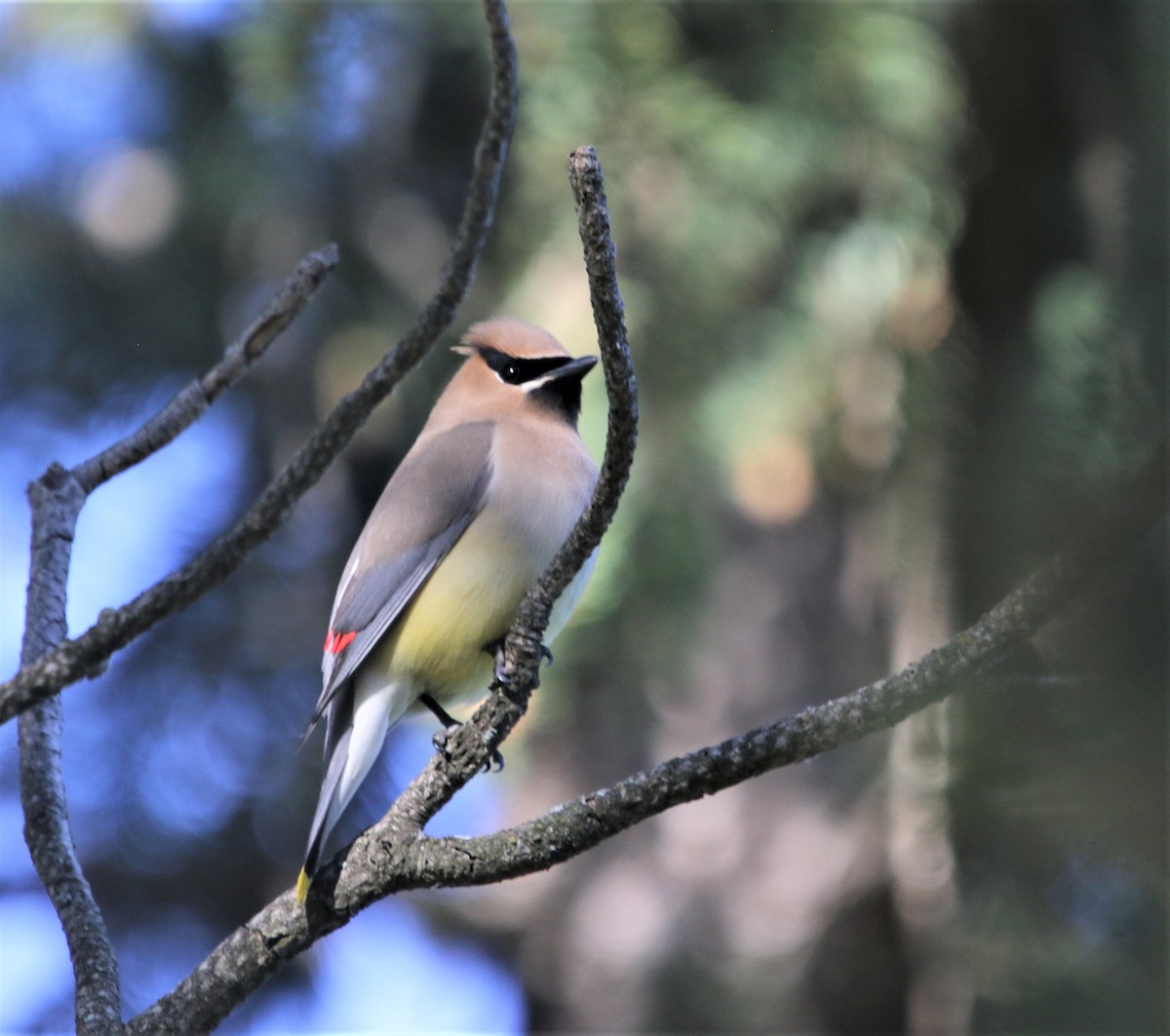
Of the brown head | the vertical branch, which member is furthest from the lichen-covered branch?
the brown head

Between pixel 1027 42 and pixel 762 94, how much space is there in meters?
1.06

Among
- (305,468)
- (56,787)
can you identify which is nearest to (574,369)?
(305,468)

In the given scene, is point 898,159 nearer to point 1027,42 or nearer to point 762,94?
point 762,94

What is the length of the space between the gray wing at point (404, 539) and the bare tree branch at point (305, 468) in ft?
2.72

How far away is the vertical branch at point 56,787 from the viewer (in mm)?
1879

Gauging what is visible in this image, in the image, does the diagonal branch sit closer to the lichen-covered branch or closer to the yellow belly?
the lichen-covered branch

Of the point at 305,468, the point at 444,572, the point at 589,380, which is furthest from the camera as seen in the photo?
the point at 589,380

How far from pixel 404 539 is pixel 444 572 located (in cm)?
13

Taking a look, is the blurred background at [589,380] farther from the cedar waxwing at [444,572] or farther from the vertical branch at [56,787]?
the vertical branch at [56,787]

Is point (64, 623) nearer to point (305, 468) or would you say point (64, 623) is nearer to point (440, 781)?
point (305, 468)

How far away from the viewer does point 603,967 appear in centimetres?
541

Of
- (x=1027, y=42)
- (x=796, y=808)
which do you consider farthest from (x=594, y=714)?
(x=1027, y=42)

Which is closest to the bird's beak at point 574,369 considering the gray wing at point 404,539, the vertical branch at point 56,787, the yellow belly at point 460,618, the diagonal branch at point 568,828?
the gray wing at point 404,539

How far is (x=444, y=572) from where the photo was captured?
3.22 metres
